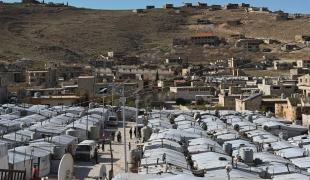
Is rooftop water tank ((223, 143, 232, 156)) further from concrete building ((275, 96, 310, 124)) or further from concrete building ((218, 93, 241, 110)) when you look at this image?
concrete building ((218, 93, 241, 110))

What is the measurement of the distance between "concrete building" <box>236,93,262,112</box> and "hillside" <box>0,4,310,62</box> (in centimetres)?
3720

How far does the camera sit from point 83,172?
18.0 metres

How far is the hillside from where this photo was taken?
3307 inches

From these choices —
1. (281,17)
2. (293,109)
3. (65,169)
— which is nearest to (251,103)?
(293,109)

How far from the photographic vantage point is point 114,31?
105m

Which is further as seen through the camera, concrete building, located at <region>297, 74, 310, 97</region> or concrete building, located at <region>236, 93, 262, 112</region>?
concrete building, located at <region>297, 74, 310, 97</region>

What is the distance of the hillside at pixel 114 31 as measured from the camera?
3307 inches

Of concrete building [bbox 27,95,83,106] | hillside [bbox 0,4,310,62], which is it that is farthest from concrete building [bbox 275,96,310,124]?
hillside [bbox 0,4,310,62]

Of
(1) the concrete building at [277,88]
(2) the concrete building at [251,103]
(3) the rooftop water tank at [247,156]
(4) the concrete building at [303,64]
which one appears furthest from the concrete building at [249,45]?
(3) the rooftop water tank at [247,156]

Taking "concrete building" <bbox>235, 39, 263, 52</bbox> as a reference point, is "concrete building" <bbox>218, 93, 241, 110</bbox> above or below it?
below

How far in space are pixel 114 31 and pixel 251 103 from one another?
66.7m

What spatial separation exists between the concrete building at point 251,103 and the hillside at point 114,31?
1464 inches

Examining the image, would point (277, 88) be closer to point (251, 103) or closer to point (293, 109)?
point (251, 103)

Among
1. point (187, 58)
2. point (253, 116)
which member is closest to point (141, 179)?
point (253, 116)
